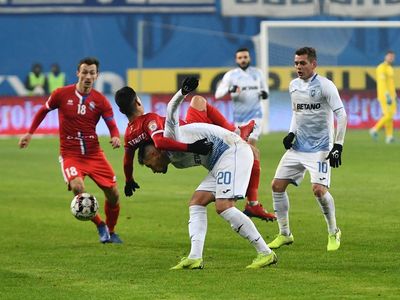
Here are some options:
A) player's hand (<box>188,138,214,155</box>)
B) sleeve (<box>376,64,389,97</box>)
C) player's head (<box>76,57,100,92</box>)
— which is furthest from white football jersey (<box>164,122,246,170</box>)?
sleeve (<box>376,64,389,97</box>)

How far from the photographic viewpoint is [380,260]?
12.6m

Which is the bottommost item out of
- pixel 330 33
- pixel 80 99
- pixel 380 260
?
pixel 380 260

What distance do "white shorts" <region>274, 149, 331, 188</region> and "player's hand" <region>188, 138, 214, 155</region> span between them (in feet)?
7.39

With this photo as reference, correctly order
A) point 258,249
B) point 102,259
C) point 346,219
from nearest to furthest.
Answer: point 258,249
point 102,259
point 346,219

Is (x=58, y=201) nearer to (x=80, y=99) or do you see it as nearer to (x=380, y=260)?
(x=80, y=99)

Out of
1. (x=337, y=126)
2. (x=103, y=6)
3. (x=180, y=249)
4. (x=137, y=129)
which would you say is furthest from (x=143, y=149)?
(x=103, y=6)

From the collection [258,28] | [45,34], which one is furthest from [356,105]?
[45,34]

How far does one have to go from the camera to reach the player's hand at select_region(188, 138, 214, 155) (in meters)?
11.7

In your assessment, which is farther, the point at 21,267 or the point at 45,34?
A: the point at 45,34

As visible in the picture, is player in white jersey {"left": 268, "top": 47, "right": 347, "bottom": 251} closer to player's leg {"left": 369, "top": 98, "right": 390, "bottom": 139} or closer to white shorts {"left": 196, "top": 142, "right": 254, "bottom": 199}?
white shorts {"left": 196, "top": 142, "right": 254, "bottom": 199}

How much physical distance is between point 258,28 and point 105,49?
586 centimetres

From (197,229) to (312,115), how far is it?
90.5 inches

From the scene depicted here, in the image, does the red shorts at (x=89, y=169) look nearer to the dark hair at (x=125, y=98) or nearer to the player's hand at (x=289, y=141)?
the player's hand at (x=289, y=141)

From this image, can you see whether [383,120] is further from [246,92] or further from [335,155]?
[335,155]
